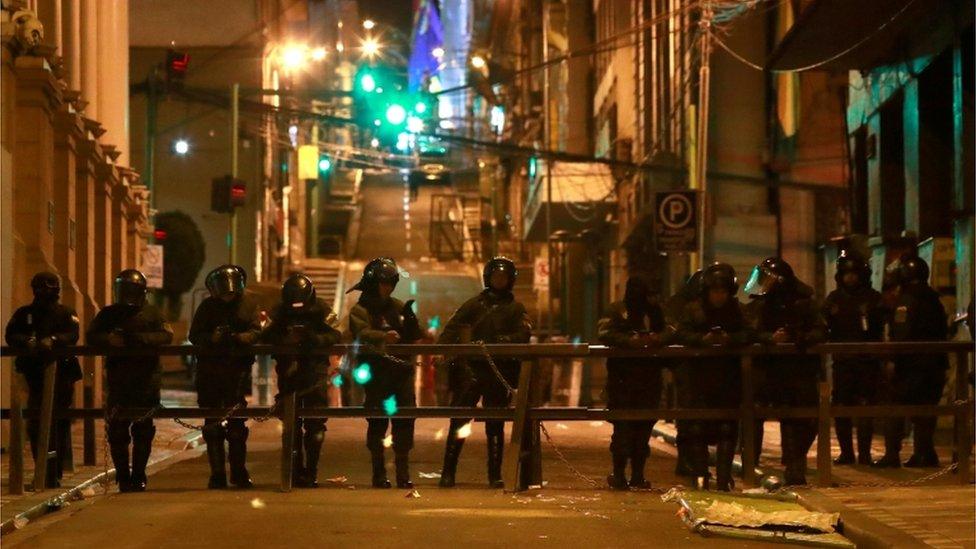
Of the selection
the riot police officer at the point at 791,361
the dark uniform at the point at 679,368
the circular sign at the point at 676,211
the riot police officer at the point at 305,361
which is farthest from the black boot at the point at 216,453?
the circular sign at the point at 676,211

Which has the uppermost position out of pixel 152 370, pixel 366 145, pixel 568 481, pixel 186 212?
pixel 366 145

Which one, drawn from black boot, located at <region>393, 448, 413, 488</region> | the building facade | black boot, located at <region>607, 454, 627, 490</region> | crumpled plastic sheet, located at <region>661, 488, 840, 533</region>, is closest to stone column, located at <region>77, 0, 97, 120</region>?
the building facade

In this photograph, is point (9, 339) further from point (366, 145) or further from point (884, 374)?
point (366, 145)

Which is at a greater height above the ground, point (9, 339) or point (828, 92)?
point (828, 92)

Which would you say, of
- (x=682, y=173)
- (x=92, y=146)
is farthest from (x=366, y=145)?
(x=92, y=146)

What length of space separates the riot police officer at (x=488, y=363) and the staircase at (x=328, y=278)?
31.3 m

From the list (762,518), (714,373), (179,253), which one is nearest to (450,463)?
(714,373)

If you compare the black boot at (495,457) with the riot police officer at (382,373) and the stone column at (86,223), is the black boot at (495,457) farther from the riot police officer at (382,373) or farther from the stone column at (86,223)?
the stone column at (86,223)

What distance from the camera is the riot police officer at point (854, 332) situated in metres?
13.5

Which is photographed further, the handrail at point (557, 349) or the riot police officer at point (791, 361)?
the riot police officer at point (791, 361)

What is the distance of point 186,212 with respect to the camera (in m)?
42.8

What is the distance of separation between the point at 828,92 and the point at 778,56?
700 centimetres

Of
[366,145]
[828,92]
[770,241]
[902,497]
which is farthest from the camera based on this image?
[366,145]

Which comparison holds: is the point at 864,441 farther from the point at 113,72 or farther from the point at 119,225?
the point at 113,72
